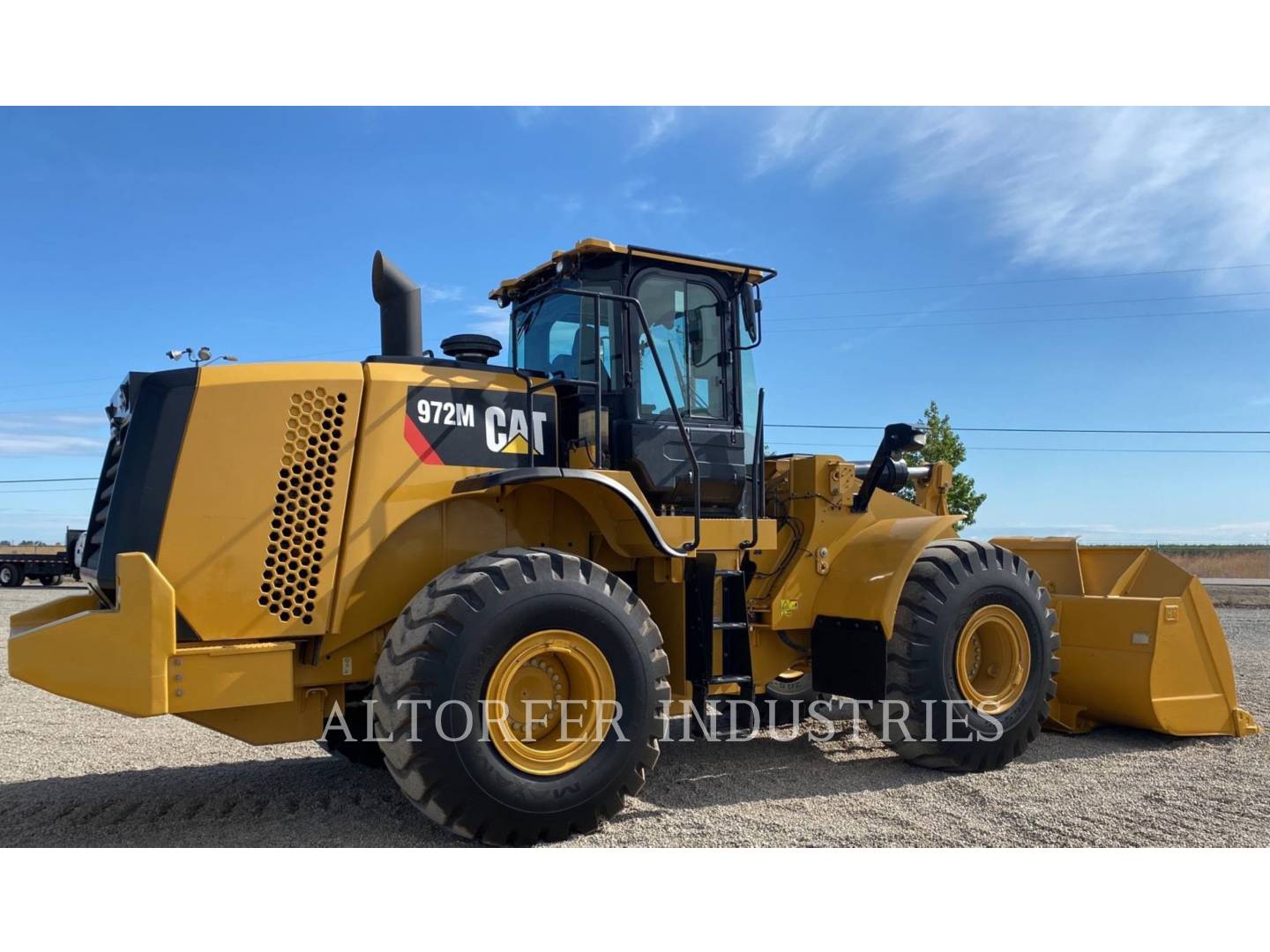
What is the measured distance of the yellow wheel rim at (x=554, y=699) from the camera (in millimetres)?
4859

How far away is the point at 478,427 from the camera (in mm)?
5551

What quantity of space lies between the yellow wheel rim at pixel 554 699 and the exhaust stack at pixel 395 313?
6.63 feet

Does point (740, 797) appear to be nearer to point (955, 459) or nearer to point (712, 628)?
point (712, 628)

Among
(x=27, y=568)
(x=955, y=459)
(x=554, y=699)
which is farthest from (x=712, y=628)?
(x=27, y=568)

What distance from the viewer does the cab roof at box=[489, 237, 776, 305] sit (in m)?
6.20

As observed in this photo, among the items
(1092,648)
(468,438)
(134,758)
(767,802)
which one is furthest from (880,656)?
(134,758)

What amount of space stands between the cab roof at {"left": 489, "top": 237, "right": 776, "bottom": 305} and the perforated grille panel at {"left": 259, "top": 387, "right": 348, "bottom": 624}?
6.50ft

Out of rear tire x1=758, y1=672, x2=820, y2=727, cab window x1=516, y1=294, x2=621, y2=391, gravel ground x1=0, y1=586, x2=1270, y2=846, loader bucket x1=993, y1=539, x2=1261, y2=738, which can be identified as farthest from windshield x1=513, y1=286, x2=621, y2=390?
loader bucket x1=993, y1=539, x2=1261, y2=738

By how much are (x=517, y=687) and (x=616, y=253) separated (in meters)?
2.89

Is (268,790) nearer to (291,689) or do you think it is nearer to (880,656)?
(291,689)

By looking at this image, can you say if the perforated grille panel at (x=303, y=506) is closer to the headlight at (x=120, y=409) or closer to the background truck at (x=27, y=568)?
the headlight at (x=120, y=409)

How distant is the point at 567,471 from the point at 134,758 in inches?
175

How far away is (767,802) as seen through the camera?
577 centimetres

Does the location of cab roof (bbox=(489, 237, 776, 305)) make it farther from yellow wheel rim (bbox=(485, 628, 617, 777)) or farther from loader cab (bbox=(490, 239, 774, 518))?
yellow wheel rim (bbox=(485, 628, 617, 777))
